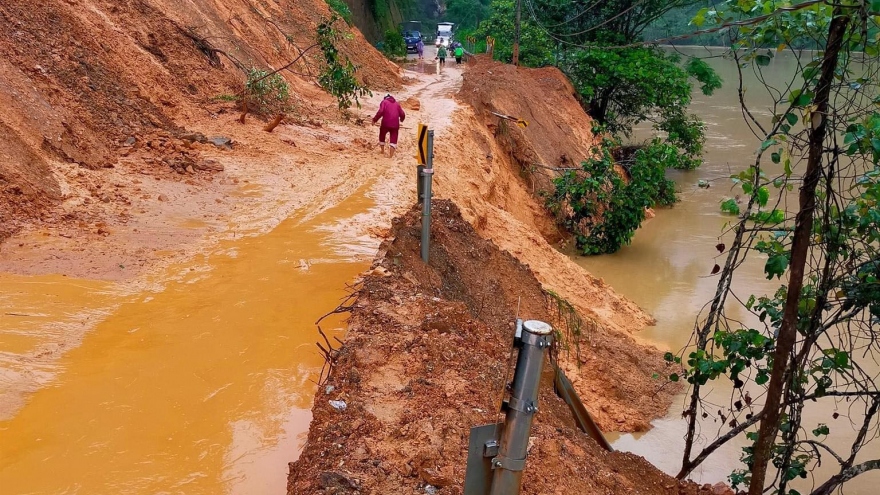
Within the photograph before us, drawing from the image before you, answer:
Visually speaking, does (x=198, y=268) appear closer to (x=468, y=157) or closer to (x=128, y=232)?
(x=128, y=232)

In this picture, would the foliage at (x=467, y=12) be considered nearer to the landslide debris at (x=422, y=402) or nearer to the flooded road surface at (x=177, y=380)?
the landslide debris at (x=422, y=402)

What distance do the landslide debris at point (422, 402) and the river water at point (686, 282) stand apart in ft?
5.45

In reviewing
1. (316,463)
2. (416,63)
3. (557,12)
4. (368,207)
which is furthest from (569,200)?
(416,63)

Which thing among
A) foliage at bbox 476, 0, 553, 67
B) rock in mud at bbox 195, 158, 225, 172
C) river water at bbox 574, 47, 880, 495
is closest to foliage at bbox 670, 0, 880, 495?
river water at bbox 574, 47, 880, 495

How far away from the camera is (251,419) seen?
193 inches

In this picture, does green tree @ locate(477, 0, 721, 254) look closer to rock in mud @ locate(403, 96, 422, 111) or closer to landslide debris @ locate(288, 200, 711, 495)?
rock in mud @ locate(403, 96, 422, 111)

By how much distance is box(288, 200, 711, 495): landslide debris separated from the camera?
13.3ft

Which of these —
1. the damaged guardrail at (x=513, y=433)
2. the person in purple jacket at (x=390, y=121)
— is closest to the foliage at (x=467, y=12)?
the person in purple jacket at (x=390, y=121)

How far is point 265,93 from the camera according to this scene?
548 inches

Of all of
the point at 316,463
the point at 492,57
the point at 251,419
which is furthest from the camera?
the point at 492,57

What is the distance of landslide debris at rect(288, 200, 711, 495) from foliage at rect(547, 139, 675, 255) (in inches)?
305

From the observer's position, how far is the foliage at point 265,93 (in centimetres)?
1357

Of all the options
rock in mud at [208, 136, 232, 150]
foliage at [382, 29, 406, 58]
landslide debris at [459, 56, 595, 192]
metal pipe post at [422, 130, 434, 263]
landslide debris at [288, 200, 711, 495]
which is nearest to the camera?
landslide debris at [288, 200, 711, 495]

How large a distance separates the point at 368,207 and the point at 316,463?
255 inches
